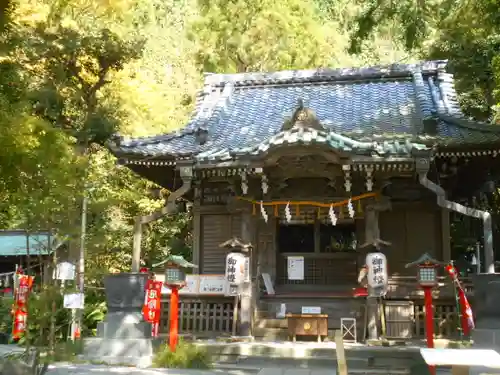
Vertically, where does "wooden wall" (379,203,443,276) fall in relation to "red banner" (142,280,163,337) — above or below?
above

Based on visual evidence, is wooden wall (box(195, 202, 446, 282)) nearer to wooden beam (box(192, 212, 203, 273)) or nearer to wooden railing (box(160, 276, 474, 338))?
wooden beam (box(192, 212, 203, 273))

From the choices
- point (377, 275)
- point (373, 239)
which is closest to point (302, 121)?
point (373, 239)

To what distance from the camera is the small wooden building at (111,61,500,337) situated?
1091 cm

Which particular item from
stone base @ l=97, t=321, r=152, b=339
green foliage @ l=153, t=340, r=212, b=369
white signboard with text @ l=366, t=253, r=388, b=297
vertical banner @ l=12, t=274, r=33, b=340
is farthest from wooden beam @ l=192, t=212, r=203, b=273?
white signboard with text @ l=366, t=253, r=388, b=297

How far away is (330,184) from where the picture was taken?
12.0m

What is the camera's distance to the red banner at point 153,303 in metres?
11.1

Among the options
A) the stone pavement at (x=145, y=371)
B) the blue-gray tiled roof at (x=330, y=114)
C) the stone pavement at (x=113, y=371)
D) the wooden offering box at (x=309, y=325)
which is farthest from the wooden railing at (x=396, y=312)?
the blue-gray tiled roof at (x=330, y=114)

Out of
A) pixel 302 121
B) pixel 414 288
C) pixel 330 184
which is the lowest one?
pixel 414 288

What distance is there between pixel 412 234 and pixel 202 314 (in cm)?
507

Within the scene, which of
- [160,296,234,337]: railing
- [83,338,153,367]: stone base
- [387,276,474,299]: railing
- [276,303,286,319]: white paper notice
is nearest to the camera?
[83,338,153,367]: stone base

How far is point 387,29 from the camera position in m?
12.0

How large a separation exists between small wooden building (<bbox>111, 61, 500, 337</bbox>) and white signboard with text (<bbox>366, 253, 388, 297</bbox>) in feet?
1.17

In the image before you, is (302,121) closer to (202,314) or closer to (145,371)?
(202,314)

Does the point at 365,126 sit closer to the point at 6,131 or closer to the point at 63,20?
the point at 6,131
